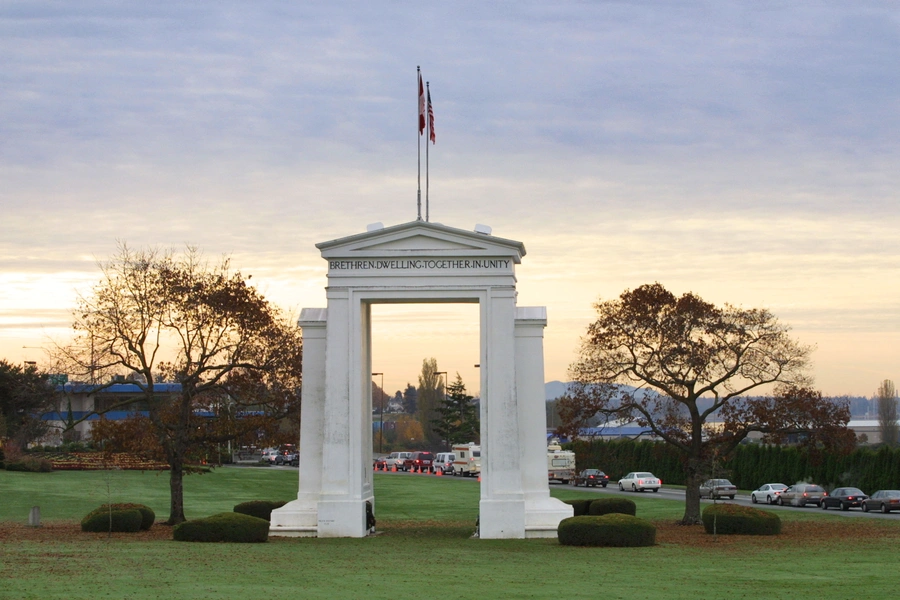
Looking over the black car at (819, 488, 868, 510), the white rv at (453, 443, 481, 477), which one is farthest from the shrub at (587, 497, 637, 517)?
the white rv at (453, 443, 481, 477)

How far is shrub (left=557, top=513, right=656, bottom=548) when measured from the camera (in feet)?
92.5

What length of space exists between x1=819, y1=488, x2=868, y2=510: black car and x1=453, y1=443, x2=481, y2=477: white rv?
104 feet

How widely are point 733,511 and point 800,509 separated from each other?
22.4m

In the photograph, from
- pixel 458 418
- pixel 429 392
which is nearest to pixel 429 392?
pixel 429 392

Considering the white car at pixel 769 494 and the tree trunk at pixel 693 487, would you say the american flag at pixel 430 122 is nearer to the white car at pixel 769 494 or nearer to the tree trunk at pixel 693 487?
the tree trunk at pixel 693 487

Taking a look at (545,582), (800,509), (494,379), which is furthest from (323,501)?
(800,509)

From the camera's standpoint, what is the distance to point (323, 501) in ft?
104

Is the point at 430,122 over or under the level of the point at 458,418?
over

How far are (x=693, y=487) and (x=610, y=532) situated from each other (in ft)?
30.7

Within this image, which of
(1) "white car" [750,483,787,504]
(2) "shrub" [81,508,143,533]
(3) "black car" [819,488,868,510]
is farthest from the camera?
(1) "white car" [750,483,787,504]

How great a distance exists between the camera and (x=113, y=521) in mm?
31281

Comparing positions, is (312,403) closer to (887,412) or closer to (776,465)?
(776,465)

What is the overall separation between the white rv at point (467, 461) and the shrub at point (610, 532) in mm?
51615

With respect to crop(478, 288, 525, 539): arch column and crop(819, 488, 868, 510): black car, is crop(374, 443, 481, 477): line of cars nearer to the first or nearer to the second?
crop(819, 488, 868, 510): black car
